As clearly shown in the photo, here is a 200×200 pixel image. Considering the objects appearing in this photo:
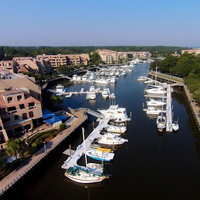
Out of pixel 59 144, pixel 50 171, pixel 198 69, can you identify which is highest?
pixel 198 69

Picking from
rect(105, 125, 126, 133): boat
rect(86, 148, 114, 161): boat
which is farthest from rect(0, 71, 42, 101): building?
rect(86, 148, 114, 161): boat

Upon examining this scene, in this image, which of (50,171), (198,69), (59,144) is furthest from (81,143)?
(198,69)

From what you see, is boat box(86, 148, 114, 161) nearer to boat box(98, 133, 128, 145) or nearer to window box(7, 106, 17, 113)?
boat box(98, 133, 128, 145)

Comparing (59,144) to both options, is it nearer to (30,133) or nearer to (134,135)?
(30,133)

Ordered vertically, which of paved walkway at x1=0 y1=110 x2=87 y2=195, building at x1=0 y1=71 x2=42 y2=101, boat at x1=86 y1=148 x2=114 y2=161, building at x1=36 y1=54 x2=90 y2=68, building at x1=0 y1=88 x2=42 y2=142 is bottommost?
boat at x1=86 y1=148 x2=114 y2=161

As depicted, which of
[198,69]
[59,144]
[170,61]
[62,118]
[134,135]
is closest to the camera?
[59,144]

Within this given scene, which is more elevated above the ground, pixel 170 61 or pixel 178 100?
pixel 170 61
